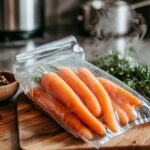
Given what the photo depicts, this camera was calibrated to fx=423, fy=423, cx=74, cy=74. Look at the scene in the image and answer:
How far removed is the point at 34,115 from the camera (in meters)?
1.02

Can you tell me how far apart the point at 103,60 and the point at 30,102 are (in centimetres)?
28

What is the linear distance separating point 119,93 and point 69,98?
129 mm

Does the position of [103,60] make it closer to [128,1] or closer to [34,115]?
[34,115]

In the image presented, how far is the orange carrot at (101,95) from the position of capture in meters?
0.94

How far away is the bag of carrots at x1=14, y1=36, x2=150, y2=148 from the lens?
0.93 metres

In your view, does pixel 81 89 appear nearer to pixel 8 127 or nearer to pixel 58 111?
pixel 58 111

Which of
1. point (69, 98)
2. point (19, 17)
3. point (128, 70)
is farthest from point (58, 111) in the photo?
point (19, 17)

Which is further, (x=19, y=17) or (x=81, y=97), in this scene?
(x=19, y=17)

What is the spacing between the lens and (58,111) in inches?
38.3

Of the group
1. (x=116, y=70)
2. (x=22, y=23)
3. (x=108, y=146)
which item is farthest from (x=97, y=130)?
(x=22, y=23)

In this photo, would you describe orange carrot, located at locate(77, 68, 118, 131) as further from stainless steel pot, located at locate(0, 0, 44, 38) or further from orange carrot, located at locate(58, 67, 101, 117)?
stainless steel pot, located at locate(0, 0, 44, 38)

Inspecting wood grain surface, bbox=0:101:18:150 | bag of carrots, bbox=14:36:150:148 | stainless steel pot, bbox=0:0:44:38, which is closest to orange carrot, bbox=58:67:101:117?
bag of carrots, bbox=14:36:150:148

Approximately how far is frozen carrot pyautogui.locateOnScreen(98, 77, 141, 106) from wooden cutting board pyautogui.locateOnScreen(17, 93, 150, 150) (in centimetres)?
7

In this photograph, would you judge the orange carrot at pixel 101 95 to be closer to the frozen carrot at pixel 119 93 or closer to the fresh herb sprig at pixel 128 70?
the frozen carrot at pixel 119 93
